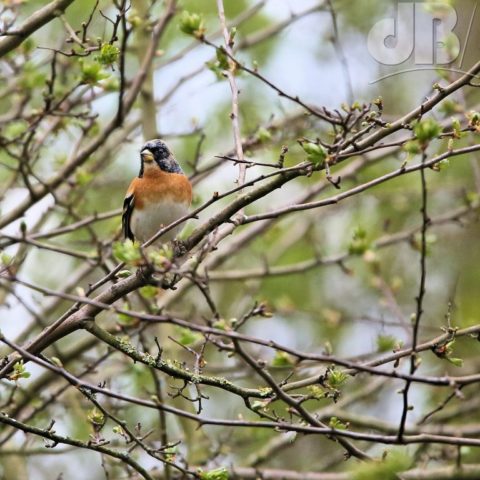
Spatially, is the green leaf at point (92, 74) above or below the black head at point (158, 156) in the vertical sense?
below

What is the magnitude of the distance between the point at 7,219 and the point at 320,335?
Result: 511 centimetres

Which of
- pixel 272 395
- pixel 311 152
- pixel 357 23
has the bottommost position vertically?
pixel 272 395

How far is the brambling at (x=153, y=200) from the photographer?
21.7 ft

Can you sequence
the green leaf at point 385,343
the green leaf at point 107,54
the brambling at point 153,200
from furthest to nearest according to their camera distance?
the brambling at point 153,200 → the green leaf at point 385,343 → the green leaf at point 107,54

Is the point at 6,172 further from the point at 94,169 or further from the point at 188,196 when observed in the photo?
the point at 188,196

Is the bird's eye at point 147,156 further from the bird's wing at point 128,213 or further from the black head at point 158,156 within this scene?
the bird's wing at point 128,213

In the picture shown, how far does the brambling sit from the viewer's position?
6607 mm

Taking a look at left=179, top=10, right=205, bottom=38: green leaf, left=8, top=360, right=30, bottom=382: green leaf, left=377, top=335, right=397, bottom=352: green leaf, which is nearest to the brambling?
left=377, top=335, right=397, bottom=352: green leaf

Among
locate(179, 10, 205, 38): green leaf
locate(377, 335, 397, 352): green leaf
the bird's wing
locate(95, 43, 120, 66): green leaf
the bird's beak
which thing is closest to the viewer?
locate(179, 10, 205, 38): green leaf

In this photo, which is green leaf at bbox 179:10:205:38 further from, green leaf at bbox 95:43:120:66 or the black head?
the black head

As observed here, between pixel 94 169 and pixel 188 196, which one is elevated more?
pixel 94 169

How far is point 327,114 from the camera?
427 cm

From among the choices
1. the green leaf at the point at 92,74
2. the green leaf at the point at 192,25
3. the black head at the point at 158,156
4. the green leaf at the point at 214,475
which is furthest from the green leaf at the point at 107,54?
the green leaf at the point at 214,475

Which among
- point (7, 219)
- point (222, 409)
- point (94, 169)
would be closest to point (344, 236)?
point (222, 409)
